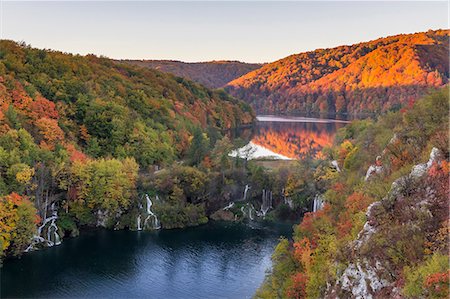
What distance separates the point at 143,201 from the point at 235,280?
63.1 ft

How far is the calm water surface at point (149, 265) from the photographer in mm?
36906

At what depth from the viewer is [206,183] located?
57750 millimetres

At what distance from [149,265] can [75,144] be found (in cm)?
2692

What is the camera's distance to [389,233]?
2084 centimetres

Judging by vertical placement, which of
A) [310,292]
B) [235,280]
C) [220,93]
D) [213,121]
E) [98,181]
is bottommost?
[235,280]

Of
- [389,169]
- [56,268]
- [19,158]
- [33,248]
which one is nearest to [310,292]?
[389,169]

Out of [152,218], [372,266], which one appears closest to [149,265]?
[152,218]

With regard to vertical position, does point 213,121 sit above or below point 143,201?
above

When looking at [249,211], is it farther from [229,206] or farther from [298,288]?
[298,288]

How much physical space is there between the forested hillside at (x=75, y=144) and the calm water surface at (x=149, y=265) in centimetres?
271

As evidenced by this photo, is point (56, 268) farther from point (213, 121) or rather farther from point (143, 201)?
point (213, 121)

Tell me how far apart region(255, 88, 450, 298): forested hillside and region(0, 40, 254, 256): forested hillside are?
24703 millimetres

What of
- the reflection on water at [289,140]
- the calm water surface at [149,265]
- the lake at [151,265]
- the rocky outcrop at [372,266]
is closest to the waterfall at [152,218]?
the lake at [151,265]

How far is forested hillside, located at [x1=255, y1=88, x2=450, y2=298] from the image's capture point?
62.9ft
